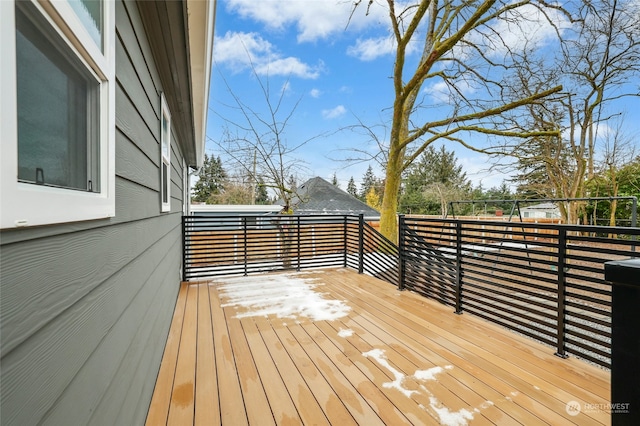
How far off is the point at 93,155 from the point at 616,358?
4.99 ft

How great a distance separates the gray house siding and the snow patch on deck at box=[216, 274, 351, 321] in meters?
1.58

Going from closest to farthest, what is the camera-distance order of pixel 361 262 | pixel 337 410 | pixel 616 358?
pixel 616 358 → pixel 337 410 → pixel 361 262

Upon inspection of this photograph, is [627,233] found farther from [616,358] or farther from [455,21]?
[455,21]

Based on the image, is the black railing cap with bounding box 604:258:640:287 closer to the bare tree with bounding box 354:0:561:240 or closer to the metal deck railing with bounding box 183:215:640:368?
the metal deck railing with bounding box 183:215:640:368

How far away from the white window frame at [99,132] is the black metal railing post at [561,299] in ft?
9.63

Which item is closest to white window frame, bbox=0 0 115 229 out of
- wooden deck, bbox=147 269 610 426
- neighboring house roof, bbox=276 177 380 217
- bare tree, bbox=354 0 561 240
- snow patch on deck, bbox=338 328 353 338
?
wooden deck, bbox=147 269 610 426

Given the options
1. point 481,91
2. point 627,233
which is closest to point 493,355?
point 627,233

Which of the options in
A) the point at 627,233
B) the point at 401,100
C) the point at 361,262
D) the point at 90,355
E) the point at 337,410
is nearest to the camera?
the point at 90,355

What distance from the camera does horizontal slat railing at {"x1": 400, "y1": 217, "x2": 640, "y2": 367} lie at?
2178 millimetres

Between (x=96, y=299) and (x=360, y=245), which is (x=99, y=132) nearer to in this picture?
(x=96, y=299)

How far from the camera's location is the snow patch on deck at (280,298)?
133 inches

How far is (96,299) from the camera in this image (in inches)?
36.0

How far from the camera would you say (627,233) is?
2.01 meters

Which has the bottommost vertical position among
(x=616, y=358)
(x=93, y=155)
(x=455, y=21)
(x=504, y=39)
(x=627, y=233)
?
(x=616, y=358)
